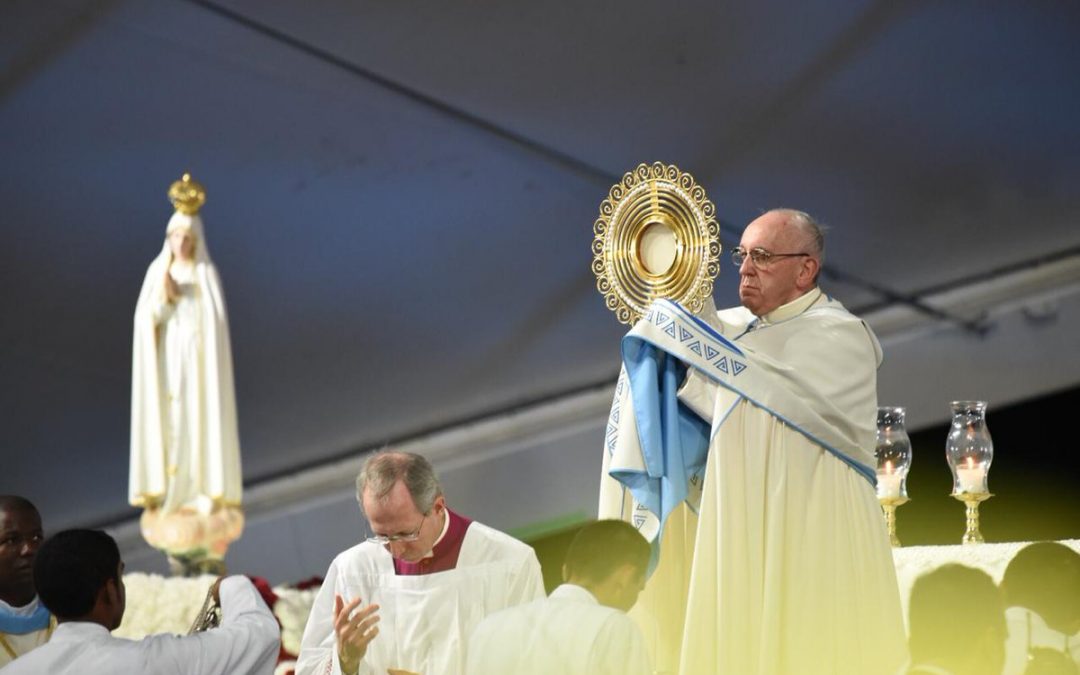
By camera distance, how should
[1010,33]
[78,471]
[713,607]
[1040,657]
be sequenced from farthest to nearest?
[78,471] → [1010,33] → [713,607] → [1040,657]

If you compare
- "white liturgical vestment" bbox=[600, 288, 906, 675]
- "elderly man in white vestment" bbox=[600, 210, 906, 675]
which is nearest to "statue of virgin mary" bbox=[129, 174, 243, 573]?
"elderly man in white vestment" bbox=[600, 210, 906, 675]

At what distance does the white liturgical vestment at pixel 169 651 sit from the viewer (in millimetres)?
3377

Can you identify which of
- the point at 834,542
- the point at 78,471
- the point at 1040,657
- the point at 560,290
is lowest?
the point at 1040,657

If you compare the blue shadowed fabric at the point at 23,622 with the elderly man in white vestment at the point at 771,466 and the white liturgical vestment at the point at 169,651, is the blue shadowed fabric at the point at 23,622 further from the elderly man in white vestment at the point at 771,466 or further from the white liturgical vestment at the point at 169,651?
the elderly man in white vestment at the point at 771,466

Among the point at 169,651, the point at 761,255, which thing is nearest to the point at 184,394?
the point at 761,255

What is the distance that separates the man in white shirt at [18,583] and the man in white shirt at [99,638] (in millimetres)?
892

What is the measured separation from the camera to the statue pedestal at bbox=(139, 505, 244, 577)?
8844mm

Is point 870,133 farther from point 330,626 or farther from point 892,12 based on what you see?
point 330,626

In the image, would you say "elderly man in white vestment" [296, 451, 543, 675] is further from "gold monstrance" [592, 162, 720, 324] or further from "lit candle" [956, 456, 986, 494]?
"lit candle" [956, 456, 986, 494]

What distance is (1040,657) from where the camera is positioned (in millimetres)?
3609

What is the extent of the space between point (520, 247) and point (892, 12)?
283 centimetres

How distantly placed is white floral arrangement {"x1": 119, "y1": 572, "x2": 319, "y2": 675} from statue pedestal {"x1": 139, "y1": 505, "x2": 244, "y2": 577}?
68cm

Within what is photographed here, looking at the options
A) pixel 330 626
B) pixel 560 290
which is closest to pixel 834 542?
pixel 330 626

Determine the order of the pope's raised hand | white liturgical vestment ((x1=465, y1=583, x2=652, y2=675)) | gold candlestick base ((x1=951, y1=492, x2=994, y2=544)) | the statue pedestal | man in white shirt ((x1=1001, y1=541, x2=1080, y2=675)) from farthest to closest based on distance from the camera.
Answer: the statue pedestal → gold candlestick base ((x1=951, y1=492, x2=994, y2=544)) → the pope's raised hand → man in white shirt ((x1=1001, y1=541, x2=1080, y2=675)) → white liturgical vestment ((x1=465, y1=583, x2=652, y2=675))
